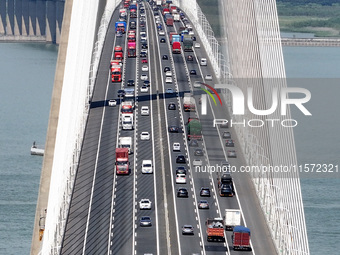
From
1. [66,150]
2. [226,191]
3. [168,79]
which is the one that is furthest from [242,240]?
[168,79]

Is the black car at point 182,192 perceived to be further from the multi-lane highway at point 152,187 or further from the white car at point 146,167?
the white car at point 146,167

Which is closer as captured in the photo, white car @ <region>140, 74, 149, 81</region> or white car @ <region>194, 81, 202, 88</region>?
white car @ <region>194, 81, 202, 88</region>

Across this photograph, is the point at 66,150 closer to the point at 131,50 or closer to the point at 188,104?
the point at 188,104

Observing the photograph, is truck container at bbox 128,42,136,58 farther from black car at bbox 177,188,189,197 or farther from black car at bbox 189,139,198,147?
black car at bbox 177,188,189,197

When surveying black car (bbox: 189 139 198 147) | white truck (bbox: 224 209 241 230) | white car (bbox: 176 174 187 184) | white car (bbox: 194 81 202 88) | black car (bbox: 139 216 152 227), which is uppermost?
white car (bbox: 194 81 202 88)

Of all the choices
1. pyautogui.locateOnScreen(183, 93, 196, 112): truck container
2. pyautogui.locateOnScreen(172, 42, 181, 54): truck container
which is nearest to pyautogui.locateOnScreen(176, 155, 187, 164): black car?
pyautogui.locateOnScreen(183, 93, 196, 112): truck container

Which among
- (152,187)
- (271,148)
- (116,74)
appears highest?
(116,74)

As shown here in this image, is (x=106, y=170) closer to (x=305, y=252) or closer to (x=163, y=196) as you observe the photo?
(x=163, y=196)
